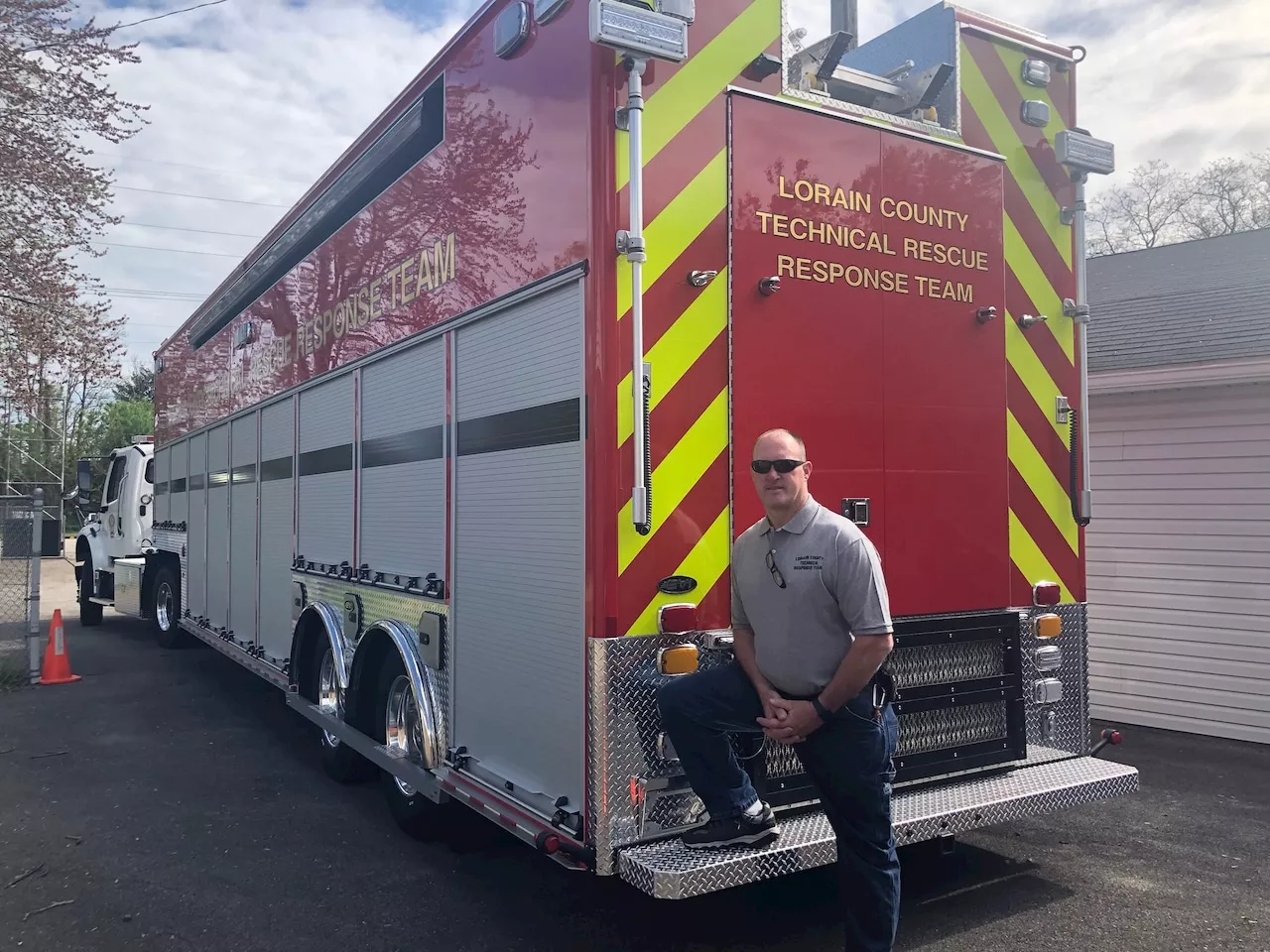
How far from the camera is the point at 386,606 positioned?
4820 mm

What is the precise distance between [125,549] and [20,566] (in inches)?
96.5

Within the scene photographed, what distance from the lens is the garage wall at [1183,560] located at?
6570 millimetres

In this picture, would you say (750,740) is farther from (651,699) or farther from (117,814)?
(117,814)

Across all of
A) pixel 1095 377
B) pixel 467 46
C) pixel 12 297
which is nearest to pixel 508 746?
pixel 467 46

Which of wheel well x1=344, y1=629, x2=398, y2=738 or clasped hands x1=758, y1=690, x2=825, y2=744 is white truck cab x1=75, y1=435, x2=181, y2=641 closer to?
wheel well x1=344, y1=629, x2=398, y2=738

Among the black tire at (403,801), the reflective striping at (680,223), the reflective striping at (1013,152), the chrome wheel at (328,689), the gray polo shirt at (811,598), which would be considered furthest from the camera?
the chrome wheel at (328,689)

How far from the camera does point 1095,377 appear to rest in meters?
6.95

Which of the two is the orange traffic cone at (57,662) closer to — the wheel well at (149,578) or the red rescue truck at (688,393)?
the wheel well at (149,578)

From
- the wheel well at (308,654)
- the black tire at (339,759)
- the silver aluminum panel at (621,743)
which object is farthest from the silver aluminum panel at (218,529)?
the silver aluminum panel at (621,743)

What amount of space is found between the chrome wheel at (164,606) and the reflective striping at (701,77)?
892cm

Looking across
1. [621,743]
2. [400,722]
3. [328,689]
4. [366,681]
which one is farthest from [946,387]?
[328,689]

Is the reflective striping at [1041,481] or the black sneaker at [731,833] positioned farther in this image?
the reflective striping at [1041,481]

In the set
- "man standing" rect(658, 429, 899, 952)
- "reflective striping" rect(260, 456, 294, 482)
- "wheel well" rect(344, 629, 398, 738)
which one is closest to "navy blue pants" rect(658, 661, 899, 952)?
"man standing" rect(658, 429, 899, 952)

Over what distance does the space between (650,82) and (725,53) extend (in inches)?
14.2
